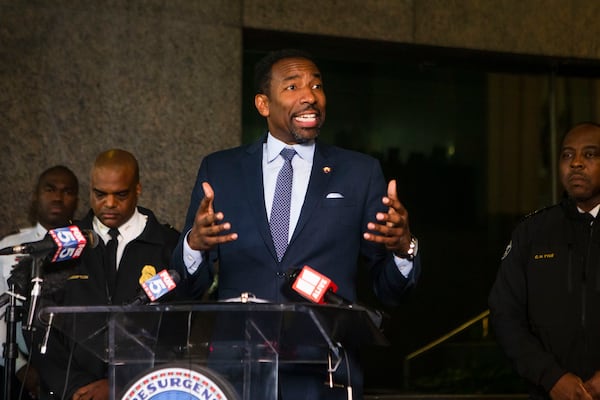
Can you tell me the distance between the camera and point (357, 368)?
4.10 meters

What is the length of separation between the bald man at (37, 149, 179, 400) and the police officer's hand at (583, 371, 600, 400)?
2.16 meters

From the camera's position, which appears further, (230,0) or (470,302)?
(470,302)

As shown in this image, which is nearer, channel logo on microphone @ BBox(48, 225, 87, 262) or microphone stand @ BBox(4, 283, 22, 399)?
channel logo on microphone @ BBox(48, 225, 87, 262)

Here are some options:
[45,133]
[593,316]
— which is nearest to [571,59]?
[593,316]

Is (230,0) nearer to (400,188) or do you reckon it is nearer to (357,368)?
(400,188)

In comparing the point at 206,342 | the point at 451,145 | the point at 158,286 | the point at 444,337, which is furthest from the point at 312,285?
the point at 451,145

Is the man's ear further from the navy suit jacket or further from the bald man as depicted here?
the bald man

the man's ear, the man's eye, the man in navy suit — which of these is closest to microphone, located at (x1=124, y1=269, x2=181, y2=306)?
the man in navy suit

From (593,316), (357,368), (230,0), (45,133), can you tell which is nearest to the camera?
(357,368)

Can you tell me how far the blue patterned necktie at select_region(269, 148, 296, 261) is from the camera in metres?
4.30

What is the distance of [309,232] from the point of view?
4.28 meters

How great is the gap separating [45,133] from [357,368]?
333 cm

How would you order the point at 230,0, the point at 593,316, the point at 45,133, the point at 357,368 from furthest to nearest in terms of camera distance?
the point at 230,0, the point at 45,133, the point at 593,316, the point at 357,368

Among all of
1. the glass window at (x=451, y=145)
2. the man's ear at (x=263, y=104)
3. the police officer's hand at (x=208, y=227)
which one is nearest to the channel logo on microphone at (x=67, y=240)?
the police officer's hand at (x=208, y=227)
